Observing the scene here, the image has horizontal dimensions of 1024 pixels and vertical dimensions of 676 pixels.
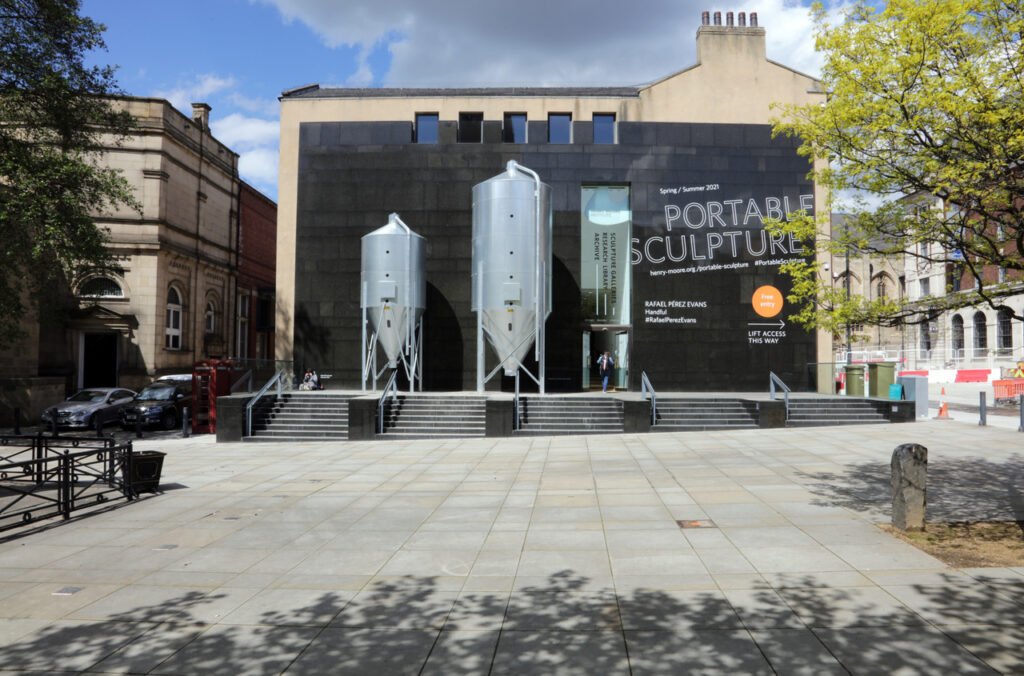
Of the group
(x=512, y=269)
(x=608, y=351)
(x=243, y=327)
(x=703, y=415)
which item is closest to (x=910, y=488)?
(x=703, y=415)

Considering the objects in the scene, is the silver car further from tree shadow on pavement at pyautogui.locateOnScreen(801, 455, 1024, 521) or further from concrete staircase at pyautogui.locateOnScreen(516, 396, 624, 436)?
tree shadow on pavement at pyautogui.locateOnScreen(801, 455, 1024, 521)

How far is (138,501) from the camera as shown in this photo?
1066 cm

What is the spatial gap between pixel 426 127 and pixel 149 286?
17.8 m

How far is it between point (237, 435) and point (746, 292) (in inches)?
815

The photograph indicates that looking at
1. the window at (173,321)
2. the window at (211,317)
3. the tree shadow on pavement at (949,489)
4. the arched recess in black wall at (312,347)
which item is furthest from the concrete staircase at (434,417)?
the window at (211,317)

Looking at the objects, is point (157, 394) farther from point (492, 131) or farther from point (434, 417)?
point (492, 131)

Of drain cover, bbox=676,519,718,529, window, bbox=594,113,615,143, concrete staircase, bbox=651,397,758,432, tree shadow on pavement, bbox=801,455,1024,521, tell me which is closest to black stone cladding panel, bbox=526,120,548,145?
window, bbox=594,113,615,143

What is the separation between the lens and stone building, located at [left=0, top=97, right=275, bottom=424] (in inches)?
1203

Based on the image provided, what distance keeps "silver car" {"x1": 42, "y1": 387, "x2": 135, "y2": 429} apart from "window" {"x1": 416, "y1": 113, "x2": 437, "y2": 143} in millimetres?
16238

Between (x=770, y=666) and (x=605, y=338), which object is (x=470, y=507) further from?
A: (x=605, y=338)

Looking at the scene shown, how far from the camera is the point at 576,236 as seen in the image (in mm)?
27188

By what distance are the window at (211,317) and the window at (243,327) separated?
2.82 m

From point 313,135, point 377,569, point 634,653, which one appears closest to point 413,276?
point 313,135

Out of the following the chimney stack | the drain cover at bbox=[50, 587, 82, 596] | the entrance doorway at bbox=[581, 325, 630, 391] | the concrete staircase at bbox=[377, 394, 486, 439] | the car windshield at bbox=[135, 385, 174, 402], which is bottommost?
the drain cover at bbox=[50, 587, 82, 596]
